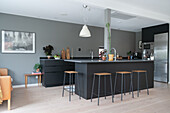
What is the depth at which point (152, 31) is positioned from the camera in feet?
21.7

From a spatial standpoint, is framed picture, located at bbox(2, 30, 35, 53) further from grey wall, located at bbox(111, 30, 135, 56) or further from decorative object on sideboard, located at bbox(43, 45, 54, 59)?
grey wall, located at bbox(111, 30, 135, 56)

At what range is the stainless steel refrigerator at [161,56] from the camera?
5.92m

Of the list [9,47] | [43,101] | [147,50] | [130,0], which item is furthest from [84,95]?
[147,50]

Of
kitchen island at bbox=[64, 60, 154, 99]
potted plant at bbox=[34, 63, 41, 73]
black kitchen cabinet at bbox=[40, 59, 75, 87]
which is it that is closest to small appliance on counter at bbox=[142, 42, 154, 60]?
kitchen island at bbox=[64, 60, 154, 99]

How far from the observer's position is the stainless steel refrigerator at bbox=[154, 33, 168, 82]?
19.4 ft

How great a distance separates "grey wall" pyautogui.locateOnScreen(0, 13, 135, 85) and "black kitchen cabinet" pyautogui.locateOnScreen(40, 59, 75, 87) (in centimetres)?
63

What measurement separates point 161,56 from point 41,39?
16.5 feet

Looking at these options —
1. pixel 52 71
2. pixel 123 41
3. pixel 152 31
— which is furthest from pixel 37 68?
pixel 152 31

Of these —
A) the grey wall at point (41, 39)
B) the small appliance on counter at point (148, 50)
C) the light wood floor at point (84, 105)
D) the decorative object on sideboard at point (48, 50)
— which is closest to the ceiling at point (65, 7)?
the grey wall at point (41, 39)

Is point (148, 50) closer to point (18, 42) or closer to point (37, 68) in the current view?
point (37, 68)

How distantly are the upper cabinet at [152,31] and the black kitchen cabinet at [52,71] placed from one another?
13.5ft

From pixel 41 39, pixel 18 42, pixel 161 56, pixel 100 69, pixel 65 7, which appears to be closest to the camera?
pixel 100 69

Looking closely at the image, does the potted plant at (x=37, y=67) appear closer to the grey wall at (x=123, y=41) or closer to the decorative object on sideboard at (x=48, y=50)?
the decorative object on sideboard at (x=48, y=50)

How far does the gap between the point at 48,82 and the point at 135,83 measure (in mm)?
2966
